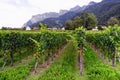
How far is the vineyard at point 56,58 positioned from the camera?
41969mm

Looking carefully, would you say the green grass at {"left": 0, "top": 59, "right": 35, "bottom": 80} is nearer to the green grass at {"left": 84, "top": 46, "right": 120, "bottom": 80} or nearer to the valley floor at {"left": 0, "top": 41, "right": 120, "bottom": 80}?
the valley floor at {"left": 0, "top": 41, "right": 120, "bottom": 80}

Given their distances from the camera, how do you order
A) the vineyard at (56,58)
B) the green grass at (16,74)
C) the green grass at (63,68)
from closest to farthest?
1. the green grass at (16,74)
2. the green grass at (63,68)
3. the vineyard at (56,58)

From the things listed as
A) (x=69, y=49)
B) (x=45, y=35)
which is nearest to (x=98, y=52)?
(x=69, y=49)

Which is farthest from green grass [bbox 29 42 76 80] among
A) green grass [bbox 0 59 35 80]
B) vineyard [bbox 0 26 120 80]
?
green grass [bbox 0 59 35 80]

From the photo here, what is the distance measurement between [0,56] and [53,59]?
46.5 feet

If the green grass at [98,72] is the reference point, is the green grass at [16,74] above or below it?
above

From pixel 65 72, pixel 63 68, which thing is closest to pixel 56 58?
pixel 63 68

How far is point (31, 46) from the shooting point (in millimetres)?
57406

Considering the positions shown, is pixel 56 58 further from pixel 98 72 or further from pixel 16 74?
pixel 16 74

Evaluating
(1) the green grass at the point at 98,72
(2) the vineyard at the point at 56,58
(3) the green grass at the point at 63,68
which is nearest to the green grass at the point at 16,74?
(2) the vineyard at the point at 56,58

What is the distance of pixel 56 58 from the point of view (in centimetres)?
5541

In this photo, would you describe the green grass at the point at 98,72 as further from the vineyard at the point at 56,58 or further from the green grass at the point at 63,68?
the green grass at the point at 63,68

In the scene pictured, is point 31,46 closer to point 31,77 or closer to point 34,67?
point 34,67

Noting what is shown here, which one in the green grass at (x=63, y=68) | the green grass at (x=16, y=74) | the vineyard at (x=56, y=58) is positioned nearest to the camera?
the green grass at (x=16, y=74)
